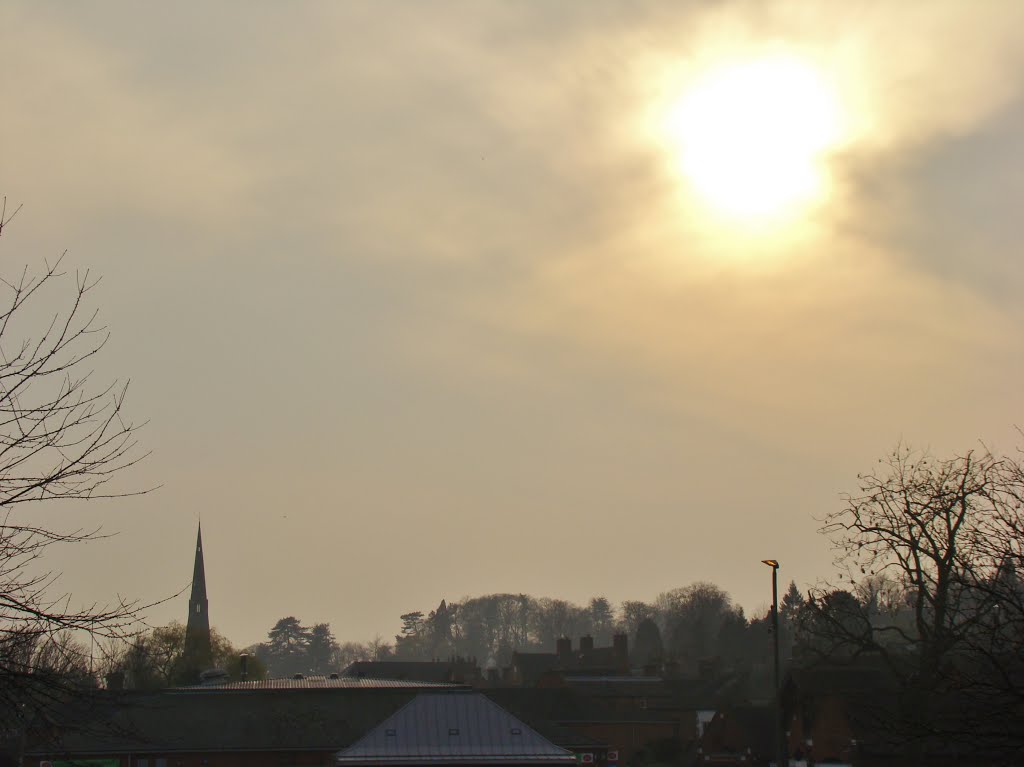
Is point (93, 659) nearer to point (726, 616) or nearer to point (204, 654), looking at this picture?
point (204, 654)

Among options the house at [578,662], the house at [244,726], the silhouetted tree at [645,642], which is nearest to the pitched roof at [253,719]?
the house at [244,726]

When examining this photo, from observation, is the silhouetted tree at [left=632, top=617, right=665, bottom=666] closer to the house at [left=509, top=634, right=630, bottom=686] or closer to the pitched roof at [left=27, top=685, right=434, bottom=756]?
the house at [left=509, top=634, right=630, bottom=686]

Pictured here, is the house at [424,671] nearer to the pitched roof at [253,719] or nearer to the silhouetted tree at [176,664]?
the silhouetted tree at [176,664]

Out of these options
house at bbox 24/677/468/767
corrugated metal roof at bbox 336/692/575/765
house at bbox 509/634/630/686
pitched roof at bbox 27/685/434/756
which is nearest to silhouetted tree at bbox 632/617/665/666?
house at bbox 509/634/630/686

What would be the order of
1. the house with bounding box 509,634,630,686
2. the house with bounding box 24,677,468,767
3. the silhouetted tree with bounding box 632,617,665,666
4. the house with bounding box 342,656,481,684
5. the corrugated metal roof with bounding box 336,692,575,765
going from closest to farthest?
the corrugated metal roof with bounding box 336,692,575,765, the house with bounding box 24,677,468,767, the house with bounding box 509,634,630,686, the house with bounding box 342,656,481,684, the silhouetted tree with bounding box 632,617,665,666

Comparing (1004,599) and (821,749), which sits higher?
(1004,599)

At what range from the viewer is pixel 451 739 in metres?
62.4

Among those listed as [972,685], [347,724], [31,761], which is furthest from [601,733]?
[972,685]

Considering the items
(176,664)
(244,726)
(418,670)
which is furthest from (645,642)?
(244,726)

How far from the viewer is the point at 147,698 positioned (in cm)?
7019

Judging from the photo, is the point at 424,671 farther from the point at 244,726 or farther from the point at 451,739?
the point at 451,739

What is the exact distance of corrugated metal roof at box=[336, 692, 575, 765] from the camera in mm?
60250

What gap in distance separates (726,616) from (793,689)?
123 m

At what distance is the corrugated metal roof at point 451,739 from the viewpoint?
60250 mm
